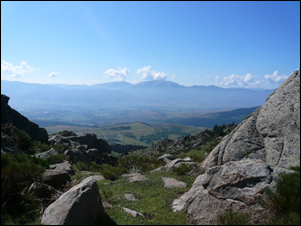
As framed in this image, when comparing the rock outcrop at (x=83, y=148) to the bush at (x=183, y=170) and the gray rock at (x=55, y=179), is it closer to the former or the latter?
the gray rock at (x=55, y=179)

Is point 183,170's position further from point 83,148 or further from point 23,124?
point 23,124

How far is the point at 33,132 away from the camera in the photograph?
26.5 m

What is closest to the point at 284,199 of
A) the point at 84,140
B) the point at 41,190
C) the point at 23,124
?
the point at 41,190

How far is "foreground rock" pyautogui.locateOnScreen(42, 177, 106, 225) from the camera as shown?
6477 mm

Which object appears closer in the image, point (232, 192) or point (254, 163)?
point (232, 192)

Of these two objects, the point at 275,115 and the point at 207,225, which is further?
the point at 275,115

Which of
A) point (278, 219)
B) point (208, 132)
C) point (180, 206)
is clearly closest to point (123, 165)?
point (180, 206)

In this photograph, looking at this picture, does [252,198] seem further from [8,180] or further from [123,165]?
[123,165]

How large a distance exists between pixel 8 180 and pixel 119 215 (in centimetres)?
490

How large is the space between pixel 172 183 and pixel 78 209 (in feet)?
27.5

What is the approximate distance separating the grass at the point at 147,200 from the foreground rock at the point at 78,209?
39.3 inches

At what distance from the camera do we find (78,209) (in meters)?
6.68

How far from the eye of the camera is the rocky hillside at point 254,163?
7031 mm

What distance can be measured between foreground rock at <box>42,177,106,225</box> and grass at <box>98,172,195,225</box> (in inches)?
39.3
